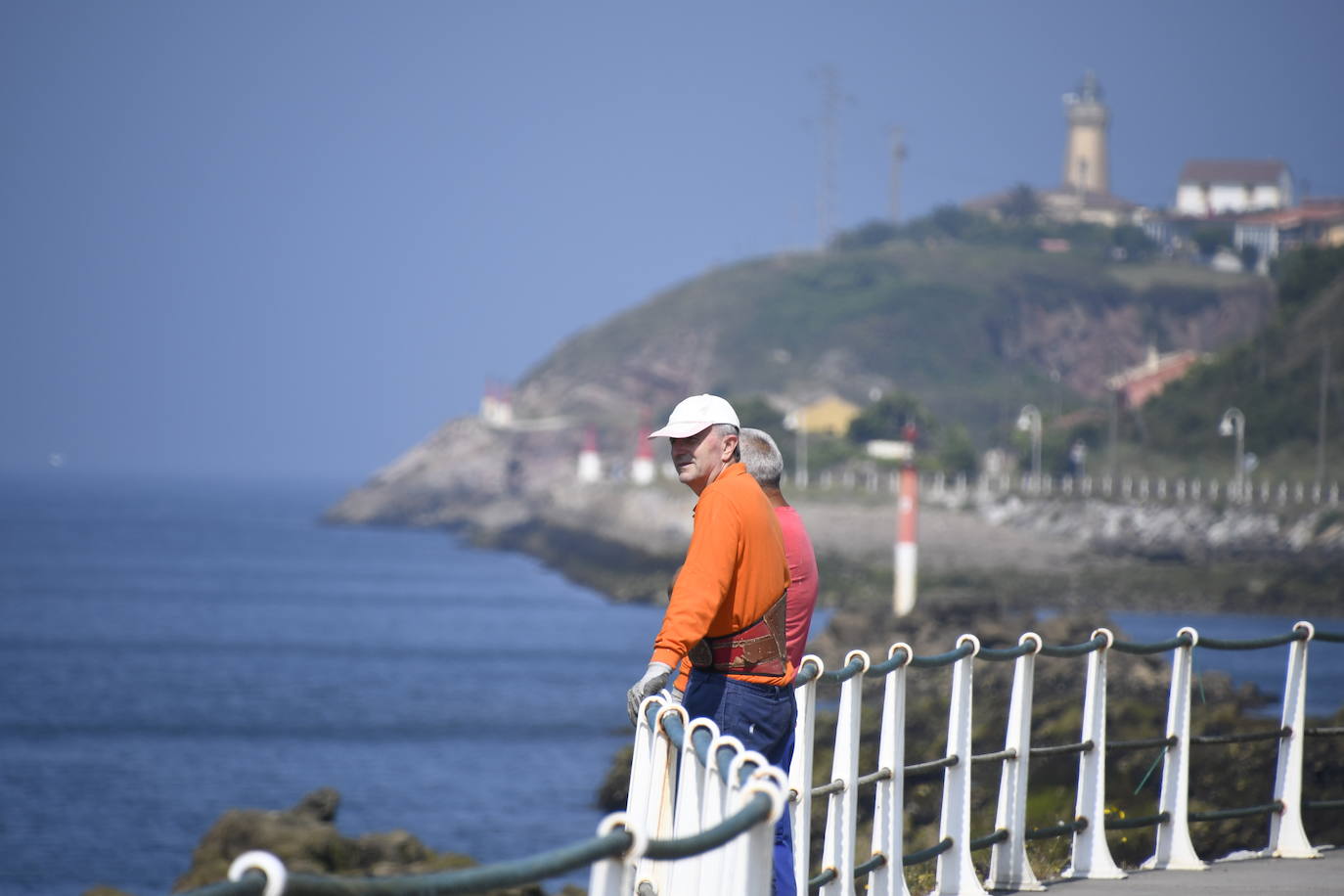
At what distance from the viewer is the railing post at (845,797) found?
5.36 meters

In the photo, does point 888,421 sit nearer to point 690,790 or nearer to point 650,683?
point 650,683

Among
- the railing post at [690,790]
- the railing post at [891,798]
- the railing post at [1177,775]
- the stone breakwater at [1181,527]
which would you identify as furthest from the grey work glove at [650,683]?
the stone breakwater at [1181,527]

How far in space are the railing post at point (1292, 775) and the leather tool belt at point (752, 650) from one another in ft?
11.0

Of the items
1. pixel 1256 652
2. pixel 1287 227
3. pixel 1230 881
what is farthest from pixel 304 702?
pixel 1287 227

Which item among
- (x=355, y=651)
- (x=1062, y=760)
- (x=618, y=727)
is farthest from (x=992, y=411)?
(x=1062, y=760)

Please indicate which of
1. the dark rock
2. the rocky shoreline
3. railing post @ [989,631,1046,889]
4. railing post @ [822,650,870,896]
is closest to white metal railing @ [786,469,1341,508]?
the rocky shoreline

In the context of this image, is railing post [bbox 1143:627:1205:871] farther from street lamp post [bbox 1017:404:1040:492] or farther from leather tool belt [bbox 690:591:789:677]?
street lamp post [bbox 1017:404:1040:492]

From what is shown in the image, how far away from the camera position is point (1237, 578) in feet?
191

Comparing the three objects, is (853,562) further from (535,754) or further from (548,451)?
(548,451)

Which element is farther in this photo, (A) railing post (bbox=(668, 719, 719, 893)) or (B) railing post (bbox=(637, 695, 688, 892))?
(B) railing post (bbox=(637, 695, 688, 892))

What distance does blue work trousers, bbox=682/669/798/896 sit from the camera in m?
4.89

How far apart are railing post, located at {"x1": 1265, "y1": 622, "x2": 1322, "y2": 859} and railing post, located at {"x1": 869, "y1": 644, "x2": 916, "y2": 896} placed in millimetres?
2454

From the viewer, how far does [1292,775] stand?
7.55 meters

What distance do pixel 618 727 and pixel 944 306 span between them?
371 feet
